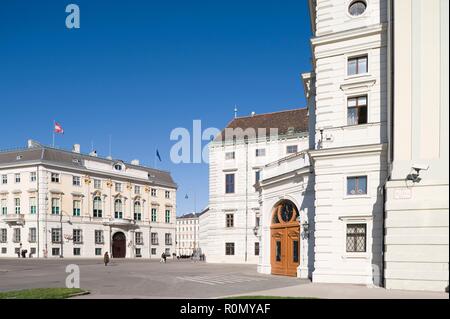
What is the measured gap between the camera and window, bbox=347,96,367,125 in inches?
894

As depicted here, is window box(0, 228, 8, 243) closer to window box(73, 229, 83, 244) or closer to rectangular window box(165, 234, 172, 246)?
window box(73, 229, 83, 244)

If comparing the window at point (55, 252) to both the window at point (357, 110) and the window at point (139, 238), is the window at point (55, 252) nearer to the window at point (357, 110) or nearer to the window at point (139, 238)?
the window at point (139, 238)

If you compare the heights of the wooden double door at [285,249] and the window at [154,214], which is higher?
the wooden double door at [285,249]

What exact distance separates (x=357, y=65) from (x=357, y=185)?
229 inches

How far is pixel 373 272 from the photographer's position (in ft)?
70.2

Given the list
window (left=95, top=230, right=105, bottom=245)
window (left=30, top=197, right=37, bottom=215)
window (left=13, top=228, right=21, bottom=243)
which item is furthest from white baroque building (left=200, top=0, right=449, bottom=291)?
window (left=95, top=230, right=105, bottom=245)

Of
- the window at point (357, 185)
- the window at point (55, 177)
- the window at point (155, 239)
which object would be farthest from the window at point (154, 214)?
the window at point (357, 185)

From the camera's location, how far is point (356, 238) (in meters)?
22.1

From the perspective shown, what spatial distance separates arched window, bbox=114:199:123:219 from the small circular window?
198 ft

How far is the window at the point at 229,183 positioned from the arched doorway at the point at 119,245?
98.8 feet

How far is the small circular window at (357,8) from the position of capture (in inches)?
908

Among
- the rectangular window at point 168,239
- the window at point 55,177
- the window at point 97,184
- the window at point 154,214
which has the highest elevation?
the window at point 55,177

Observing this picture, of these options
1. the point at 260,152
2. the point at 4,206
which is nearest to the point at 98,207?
the point at 4,206

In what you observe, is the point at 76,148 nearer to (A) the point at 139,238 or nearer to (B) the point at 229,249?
(A) the point at 139,238
